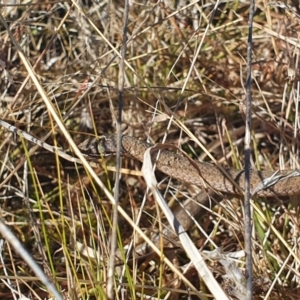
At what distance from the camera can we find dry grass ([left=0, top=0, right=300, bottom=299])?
204 centimetres

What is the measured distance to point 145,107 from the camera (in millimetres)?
2418

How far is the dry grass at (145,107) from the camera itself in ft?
6.70

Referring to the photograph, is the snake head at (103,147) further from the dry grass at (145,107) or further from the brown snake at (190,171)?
the dry grass at (145,107)

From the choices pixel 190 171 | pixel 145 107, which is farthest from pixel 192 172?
pixel 145 107

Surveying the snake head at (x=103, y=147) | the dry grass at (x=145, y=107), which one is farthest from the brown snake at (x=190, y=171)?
the dry grass at (x=145, y=107)

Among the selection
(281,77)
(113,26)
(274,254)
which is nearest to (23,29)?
(113,26)

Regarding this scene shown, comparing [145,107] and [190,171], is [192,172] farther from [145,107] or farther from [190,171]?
[145,107]

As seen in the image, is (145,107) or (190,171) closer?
(190,171)

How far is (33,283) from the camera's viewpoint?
1906mm

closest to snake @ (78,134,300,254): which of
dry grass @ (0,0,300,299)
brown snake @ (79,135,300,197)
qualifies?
brown snake @ (79,135,300,197)

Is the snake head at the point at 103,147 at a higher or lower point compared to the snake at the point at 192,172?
higher

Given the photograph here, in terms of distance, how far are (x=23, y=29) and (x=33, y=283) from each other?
Result: 1019 mm

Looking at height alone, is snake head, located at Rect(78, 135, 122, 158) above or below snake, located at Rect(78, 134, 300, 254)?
above

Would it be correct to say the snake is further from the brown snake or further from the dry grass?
the dry grass
